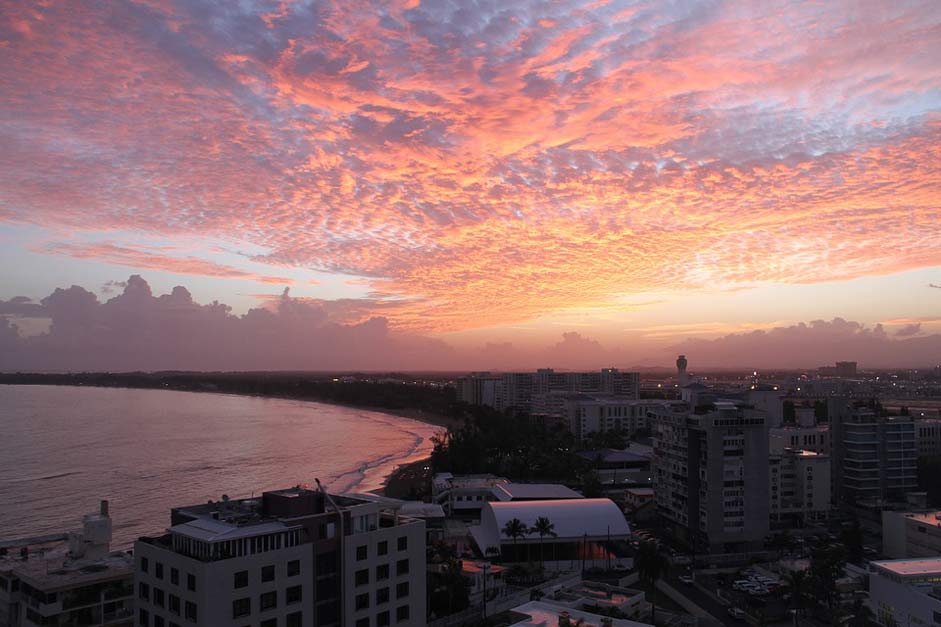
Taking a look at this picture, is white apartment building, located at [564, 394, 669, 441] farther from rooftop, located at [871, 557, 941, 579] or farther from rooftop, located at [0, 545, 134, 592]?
rooftop, located at [0, 545, 134, 592]

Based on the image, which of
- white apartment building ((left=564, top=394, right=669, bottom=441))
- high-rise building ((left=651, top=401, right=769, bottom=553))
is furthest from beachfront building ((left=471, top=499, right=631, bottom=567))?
white apartment building ((left=564, top=394, right=669, bottom=441))

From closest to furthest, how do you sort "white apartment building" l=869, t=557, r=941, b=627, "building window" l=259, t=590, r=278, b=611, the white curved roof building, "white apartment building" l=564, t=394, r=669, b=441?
1. "building window" l=259, t=590, r=278, b=611
2. "white apartment building" l=869, t=557, r=941, b=627
3. the white curved roof building
4. "white apartment building" l=564, t=394, r=669, b=441

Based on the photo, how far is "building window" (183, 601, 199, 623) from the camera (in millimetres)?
7828

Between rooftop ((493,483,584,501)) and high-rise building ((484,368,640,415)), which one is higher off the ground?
high-rise building ((484,368,640,415))

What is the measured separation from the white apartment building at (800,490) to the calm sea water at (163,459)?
1639 centimetres

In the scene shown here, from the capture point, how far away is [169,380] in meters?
146

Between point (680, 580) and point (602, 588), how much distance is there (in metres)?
5.01

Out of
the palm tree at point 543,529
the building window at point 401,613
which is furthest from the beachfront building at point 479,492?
the building window at point 401,613

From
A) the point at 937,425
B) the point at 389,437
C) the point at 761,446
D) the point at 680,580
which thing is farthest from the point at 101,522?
the point at 389,437

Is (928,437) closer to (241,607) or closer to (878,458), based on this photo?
(878,458)

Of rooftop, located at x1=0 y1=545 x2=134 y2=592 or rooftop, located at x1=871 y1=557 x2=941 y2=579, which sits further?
rooftop, located at x1=871 y1=557 x2=941 y2=579

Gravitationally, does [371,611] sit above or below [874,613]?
above

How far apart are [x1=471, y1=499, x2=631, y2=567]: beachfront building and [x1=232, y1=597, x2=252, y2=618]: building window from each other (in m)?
11.9

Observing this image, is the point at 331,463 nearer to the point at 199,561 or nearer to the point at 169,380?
the point at 199,561
